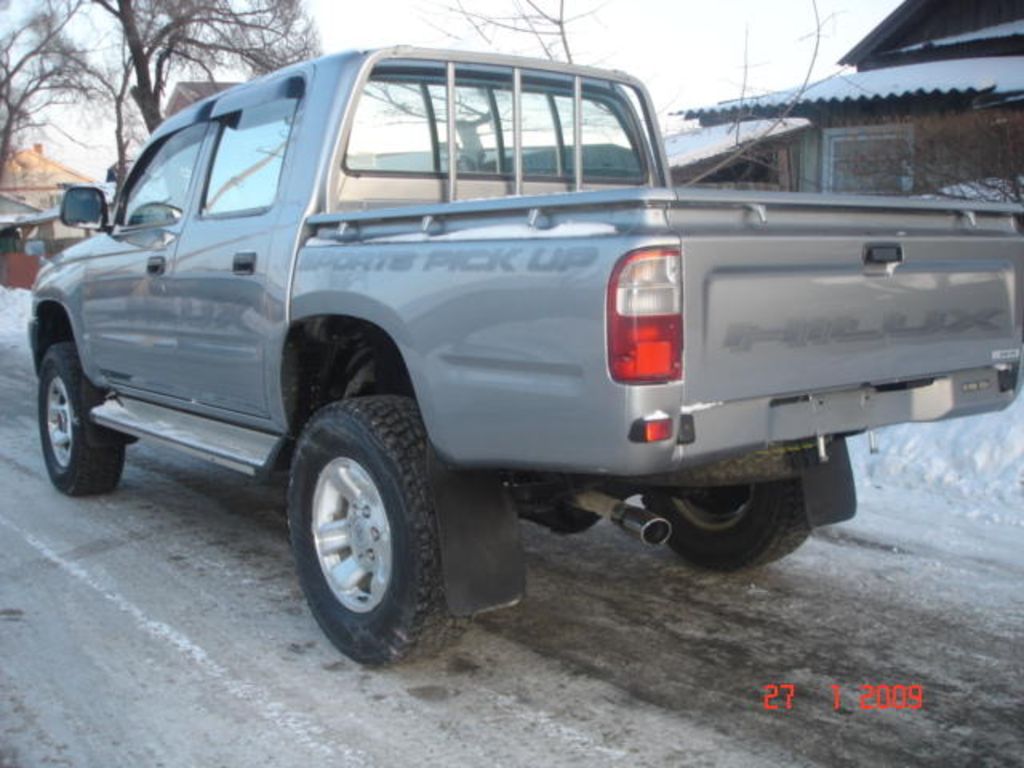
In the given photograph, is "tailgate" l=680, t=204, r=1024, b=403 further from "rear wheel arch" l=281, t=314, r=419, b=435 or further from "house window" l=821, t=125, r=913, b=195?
"house window" l=821, t=125, r=913, b=195

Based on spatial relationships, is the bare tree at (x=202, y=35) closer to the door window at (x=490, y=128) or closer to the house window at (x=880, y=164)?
the house window at (x=880, y=164)

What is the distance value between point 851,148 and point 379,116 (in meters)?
9.30

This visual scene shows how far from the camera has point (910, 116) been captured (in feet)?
43.7

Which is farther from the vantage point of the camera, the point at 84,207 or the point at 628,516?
the point at 84,207

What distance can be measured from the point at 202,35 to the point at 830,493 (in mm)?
25021

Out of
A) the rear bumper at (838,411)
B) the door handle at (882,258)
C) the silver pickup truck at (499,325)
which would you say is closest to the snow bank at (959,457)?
the silver pickup truck at (499,325)

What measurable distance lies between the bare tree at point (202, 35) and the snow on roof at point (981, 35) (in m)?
13.5

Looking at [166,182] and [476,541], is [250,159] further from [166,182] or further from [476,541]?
[476,541]

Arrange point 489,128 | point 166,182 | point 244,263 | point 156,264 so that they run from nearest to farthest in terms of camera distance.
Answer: point 244,263, point 489,128, point 156,264, point 166,182

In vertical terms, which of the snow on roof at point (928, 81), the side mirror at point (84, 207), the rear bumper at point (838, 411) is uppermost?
the snow on roof at point (928, 81)

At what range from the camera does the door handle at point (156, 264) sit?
4.88 metres

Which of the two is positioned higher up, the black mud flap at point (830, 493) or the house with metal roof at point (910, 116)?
the house with metal roof at point (910, 116)

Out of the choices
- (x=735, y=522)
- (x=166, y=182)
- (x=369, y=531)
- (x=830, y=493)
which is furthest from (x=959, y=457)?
(x=166, y=182)

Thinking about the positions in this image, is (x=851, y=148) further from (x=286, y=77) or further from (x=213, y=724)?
(x=213, y=724)
